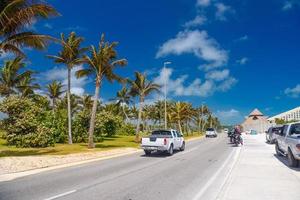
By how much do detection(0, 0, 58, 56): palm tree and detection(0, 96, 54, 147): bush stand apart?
12.9 m

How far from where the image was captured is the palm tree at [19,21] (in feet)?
68.0

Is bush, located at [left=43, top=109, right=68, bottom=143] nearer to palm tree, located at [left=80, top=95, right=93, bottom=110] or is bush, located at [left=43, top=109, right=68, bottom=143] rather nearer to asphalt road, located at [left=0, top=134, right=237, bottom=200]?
asphalt road, located at [left=0, top=134, right=237, bottom=200]

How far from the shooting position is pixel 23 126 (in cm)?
3441

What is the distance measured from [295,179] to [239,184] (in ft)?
8.06

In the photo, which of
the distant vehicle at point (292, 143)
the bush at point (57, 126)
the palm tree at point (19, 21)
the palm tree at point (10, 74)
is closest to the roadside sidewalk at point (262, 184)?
the distant vehicle at point (292, 143)

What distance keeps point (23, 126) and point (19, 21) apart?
15.8m

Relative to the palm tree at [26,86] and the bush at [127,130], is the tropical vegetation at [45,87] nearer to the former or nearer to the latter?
the palm tree at [26,86]

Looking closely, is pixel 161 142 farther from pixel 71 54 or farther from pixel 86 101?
pixel 86 101

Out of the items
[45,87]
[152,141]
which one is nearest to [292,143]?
[152,141]

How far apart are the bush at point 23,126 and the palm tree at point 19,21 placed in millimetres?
12916

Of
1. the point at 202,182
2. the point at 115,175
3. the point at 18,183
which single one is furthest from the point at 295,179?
the point at 18,183

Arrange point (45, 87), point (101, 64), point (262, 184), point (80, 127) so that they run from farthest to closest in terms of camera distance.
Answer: point (45, 87) < point (80, 127) < point (101, 64) < point (262, 184)

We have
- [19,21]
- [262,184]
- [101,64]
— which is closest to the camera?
[262,184]

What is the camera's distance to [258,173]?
14.4 metres
